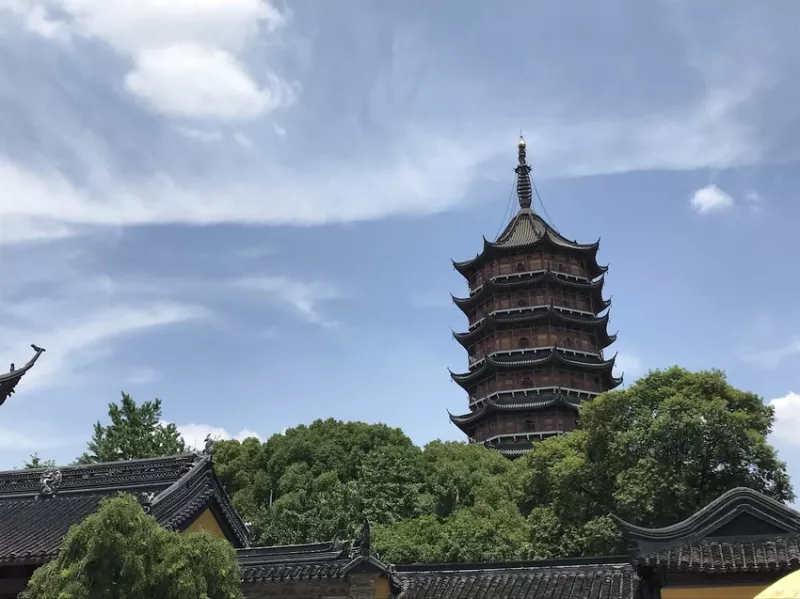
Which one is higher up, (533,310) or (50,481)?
(533,310)

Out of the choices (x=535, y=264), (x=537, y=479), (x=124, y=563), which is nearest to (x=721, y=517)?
(x=124, y=563)

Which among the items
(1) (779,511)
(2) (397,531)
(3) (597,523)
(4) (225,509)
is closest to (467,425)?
(2) (397,531)

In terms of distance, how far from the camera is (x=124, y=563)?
8922mm

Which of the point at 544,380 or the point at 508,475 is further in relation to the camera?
the point at 544,380

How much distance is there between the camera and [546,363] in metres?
45.2

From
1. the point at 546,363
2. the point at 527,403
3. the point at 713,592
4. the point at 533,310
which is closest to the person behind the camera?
the point at 713,592

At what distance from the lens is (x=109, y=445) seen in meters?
36.5

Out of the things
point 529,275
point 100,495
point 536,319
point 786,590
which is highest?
point 529,275

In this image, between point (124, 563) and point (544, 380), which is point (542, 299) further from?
point (124, 563)

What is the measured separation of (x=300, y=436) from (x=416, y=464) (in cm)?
685

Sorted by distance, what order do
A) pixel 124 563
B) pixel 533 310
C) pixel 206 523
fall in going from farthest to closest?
pixel 533 310 < pixel 206 523 < pixel 124 563

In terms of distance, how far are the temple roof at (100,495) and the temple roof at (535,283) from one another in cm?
3381

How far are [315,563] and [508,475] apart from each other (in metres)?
23.3

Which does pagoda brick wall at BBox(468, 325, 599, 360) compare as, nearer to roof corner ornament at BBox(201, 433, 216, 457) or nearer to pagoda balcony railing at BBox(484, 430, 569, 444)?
pagoda balcony railing at BBox(484, 430, 569, 444)
